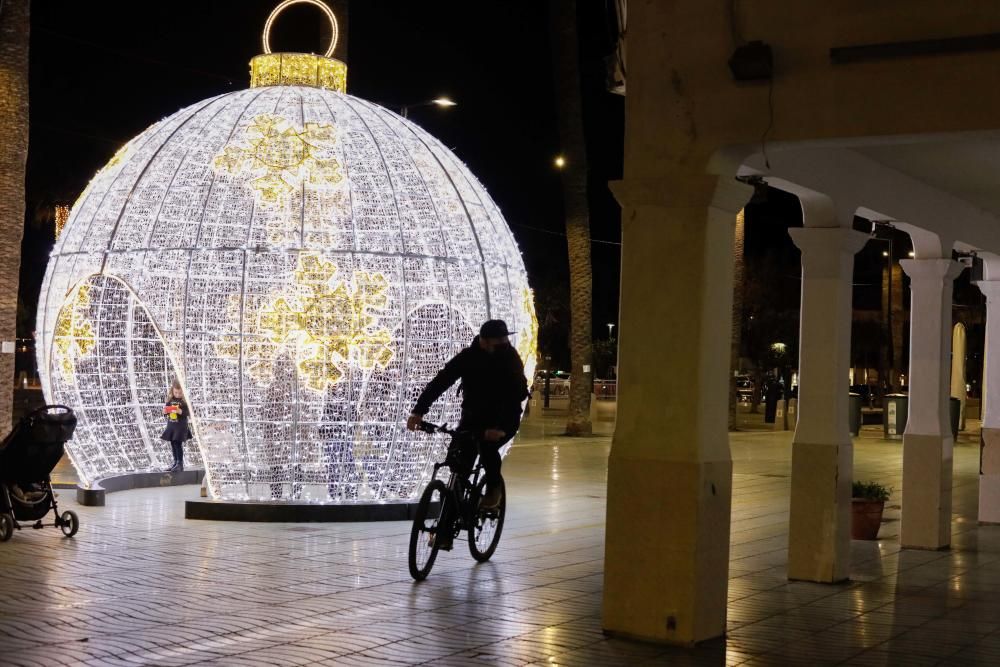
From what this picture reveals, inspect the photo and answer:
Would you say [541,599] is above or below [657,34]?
below

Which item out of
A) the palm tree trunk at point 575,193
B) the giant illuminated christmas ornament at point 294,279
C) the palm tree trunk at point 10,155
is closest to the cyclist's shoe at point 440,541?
the giant illuminated christmas ornament at point 294,279

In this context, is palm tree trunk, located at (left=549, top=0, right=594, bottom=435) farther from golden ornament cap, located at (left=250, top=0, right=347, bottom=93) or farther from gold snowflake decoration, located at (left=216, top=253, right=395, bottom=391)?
gold snowflake decoration, located at (left=216, top=253, right=395, bottom=391)

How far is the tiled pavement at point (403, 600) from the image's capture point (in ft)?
23.0

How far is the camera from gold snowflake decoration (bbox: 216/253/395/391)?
11.6 m

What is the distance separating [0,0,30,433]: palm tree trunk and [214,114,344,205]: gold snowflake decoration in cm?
469

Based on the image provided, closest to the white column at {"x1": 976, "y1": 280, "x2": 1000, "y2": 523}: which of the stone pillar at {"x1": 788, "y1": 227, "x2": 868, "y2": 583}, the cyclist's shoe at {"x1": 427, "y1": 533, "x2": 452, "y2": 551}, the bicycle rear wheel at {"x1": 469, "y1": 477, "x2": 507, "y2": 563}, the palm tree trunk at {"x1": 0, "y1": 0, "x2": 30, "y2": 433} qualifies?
the stone pillar at {"x1": 788, "y1": 227, "x2": 868, "y2": 583}

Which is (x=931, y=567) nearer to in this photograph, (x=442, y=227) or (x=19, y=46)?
(x=442, y=227)

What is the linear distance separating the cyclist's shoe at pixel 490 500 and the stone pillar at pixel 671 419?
2521mm

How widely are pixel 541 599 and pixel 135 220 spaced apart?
19.6 feet

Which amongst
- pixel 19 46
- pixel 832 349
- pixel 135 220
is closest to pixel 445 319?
pixel 135 220

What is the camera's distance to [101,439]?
13406mm

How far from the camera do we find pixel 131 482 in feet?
48.1

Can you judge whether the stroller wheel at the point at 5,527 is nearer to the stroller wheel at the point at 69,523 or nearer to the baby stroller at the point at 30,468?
the baby stroller at the point at 30,468

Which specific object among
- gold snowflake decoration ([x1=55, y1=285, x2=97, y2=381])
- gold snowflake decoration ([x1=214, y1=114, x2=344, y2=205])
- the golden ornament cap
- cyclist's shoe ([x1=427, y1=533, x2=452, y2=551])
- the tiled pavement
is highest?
the golden ornament cap
